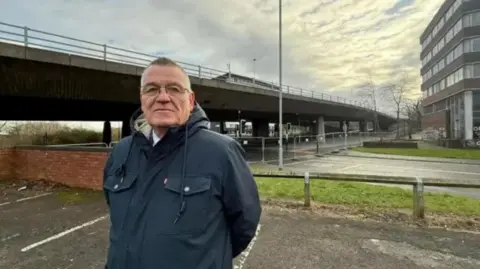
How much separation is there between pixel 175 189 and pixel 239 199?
1.20 feet

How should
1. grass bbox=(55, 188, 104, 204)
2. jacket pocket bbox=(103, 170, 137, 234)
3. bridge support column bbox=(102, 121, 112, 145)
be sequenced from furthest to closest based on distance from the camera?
bridge support column bbox=(102, 121, 112, 145) < grass bbox=(55, 188, 104, 204) < jacket pocket bbox=(103, 170, 137, 234)

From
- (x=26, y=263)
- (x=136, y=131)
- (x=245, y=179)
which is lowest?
(x=26, y=263)

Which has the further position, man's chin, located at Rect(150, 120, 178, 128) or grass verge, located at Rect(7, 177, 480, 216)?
grass verge, located at Rect(7, 177, 480, 216)

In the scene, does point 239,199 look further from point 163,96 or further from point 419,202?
point 419,202

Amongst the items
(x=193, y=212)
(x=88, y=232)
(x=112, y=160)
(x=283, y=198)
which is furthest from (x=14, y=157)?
(x=193, y=212)

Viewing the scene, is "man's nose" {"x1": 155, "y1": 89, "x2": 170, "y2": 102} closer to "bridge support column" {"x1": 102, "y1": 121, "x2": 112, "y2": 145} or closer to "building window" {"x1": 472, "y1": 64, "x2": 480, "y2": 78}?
"bridge support column" {"x1": 102, "y1": 121, "x2": 112, "y2": 145}

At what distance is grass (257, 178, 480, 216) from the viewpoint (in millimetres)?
6691

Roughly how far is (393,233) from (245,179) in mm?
4275

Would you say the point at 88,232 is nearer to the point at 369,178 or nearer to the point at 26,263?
the point at 26,263

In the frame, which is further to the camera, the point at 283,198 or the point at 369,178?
the point at 283,198

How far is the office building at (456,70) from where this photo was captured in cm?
3675

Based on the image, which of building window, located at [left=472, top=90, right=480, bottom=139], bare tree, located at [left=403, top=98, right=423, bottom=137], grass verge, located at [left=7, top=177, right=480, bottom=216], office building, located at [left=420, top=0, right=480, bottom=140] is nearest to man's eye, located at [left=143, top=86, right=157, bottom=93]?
grass verge, located at [left=7, top=177, right=480, bottom=216]

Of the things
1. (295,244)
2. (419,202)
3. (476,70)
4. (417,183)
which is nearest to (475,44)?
(476,70)

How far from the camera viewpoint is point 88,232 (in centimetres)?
531
